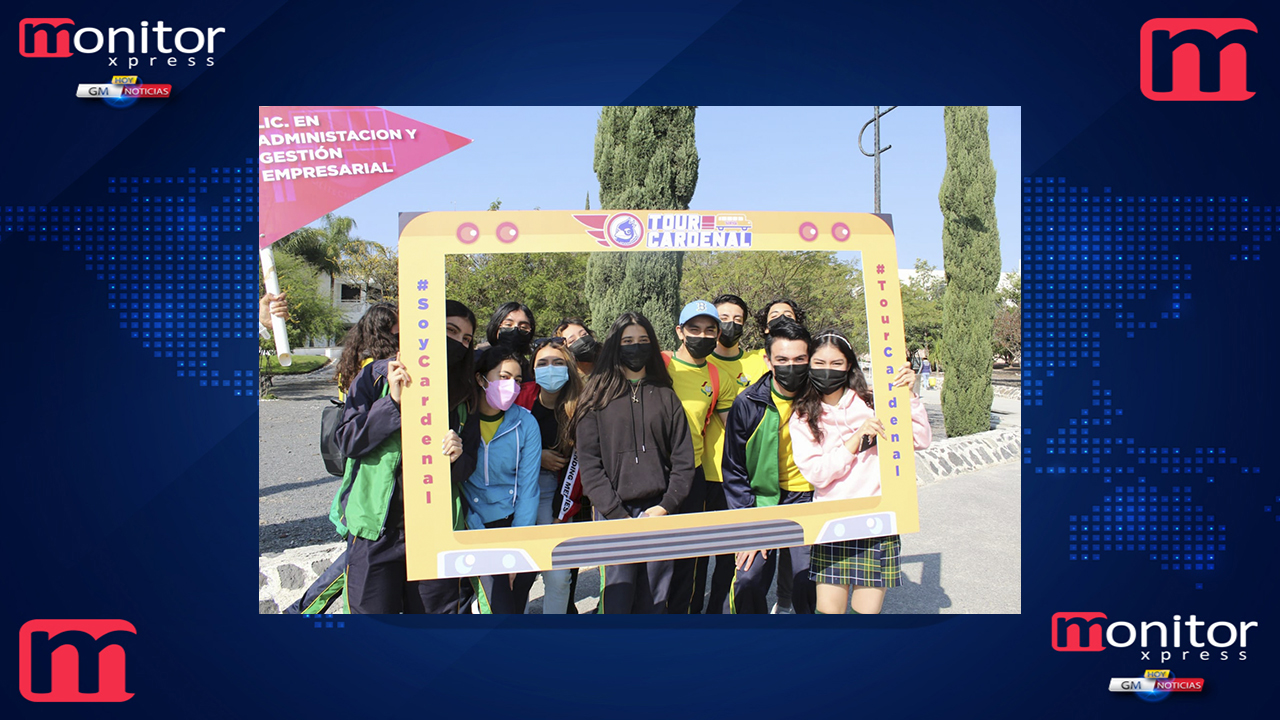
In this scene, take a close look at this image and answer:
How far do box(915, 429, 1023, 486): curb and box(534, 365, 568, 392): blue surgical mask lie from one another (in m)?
Answer: 5.32

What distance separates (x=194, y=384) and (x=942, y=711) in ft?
13.5

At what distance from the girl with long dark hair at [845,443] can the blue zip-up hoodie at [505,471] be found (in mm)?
1286

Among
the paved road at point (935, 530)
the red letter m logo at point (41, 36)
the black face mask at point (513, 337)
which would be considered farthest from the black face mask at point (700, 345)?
the red letter m logo at point (41, 36)

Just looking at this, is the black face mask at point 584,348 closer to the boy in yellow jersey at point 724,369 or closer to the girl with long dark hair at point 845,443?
the boy in yellow jersey at point 724,369

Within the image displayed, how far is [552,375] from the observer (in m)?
3.55

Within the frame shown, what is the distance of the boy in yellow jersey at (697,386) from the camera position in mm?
3596

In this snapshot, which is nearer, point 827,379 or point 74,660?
point 827,379

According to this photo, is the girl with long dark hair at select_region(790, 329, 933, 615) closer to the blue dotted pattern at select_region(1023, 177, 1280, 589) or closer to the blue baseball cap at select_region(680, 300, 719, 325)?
the blue baseball cap at select_region(680, 300, 719, 325)

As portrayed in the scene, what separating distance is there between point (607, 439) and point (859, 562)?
1408 mm

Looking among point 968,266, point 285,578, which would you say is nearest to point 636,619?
point 285,578

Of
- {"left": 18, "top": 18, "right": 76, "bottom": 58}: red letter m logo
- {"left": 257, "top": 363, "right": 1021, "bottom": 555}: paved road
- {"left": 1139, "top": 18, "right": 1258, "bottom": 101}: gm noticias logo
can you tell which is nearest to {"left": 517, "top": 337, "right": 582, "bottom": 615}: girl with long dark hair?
{"left": 257, "top": 363, "right": 1021, "bottom": 555}: paved road

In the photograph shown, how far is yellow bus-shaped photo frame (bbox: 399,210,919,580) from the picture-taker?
3.40m

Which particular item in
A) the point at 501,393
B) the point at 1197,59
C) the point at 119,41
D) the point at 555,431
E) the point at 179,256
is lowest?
the point at 555,431

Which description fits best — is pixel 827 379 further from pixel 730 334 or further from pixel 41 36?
pixel 41 36
